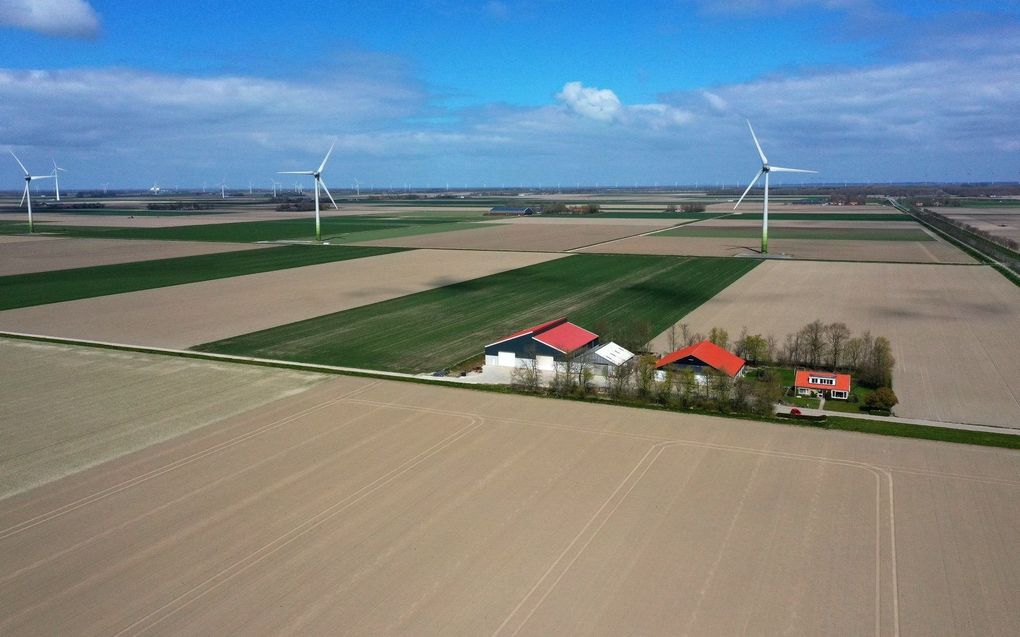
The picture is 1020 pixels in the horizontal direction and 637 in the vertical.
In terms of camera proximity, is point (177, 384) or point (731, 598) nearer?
point (731, 598)

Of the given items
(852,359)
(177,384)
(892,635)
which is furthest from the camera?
(852,359)

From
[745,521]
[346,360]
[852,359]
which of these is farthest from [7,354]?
[852,359]

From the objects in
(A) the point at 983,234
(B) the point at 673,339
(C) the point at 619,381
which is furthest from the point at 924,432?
(A) the point at 983,234

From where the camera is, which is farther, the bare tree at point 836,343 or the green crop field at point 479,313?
the green crop field at point 479,313

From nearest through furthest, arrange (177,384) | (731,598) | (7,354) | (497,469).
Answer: (731,598) → (497,469) → (177,384) → (7,354)

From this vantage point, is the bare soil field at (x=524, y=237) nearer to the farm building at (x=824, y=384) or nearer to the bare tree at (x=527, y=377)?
the bare tree at (x=527, y=377)

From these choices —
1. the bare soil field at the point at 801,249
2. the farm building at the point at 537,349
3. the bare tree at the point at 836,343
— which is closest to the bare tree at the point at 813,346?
the bare tree at the point at 836,343

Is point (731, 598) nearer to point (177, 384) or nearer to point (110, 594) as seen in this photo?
point (110, 594)

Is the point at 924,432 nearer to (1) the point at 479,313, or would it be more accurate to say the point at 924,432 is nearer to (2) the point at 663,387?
(2) the point at 663,387
